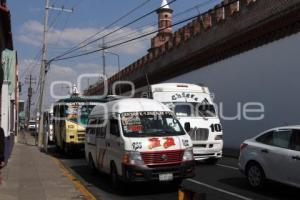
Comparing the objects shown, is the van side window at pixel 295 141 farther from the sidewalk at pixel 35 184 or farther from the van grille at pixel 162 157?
the sidewalk at pixel 35 184

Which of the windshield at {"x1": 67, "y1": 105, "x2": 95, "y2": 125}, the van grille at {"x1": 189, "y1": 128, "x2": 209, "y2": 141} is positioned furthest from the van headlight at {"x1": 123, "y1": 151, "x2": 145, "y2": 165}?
the windshield at {"x1": 67, "y1": 105, "x2": 95, "y2": 125}

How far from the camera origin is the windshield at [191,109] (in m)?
17.3

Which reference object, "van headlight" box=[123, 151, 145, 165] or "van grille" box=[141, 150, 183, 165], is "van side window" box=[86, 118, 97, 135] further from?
"van grille" box=[141, 150, 183, 165]

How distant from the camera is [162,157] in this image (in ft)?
36.7

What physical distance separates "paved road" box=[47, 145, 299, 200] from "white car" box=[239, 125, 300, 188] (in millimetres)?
343

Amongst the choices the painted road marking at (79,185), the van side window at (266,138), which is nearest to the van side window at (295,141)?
the van side window at (266,138)

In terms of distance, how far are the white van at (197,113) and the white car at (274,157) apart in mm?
4376

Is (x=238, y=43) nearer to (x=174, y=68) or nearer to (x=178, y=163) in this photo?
(x=174, y=68)

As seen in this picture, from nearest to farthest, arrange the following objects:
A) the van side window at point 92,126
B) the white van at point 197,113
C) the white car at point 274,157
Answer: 1. the white car at point 274,157
2. the van side window at point 92,126
3. the white van at point 197,113

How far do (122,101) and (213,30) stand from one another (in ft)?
46.6

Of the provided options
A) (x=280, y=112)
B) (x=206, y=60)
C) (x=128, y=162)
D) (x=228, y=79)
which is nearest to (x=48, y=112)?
(x=206, y=60)

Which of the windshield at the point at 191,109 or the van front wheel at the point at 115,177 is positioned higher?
the windshield at the point at 191,109

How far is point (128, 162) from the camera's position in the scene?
1113 cm

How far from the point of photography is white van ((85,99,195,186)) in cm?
1110
